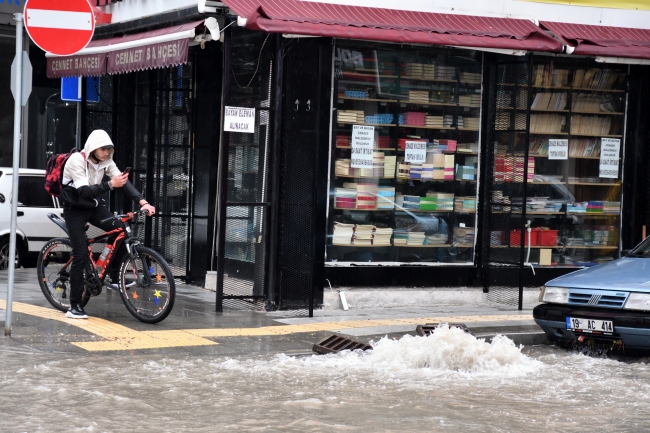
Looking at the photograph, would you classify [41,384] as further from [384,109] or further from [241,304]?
[384,109]

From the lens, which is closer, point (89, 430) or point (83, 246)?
point (89, 430)

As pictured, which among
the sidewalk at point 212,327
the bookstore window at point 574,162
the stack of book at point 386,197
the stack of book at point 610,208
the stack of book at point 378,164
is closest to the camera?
the sidewalk at point 212,327

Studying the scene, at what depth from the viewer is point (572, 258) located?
14344mm

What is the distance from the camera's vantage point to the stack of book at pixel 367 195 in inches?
506

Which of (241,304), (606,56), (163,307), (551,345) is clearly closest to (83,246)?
(163,307)

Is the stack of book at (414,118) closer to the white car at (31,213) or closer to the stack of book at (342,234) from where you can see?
the stack of book at (342,234)

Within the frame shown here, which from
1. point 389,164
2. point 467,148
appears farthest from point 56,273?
point 467,148

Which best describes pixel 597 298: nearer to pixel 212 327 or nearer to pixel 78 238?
pixel 212 327

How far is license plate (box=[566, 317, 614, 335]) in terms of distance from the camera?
31.6 ft

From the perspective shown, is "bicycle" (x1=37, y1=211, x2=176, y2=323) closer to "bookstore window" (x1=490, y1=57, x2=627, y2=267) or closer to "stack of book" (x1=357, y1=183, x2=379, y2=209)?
"stack of book" (x1=357, y1=183, x2=379, y2=209)

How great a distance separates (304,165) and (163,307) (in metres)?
2.51

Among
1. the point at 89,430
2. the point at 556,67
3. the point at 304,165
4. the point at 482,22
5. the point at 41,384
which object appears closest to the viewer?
the point at 89,430

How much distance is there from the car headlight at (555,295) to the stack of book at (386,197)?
3.16 metres

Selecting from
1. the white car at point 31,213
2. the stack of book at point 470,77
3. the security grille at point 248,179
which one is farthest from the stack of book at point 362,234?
the white car at point 31,213
